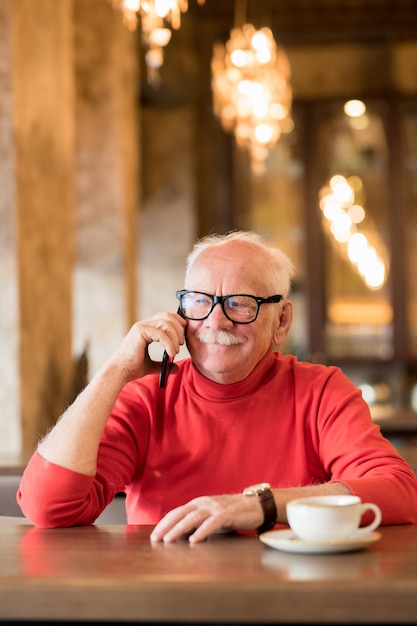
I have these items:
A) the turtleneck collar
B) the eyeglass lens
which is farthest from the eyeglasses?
the turtleneck collar

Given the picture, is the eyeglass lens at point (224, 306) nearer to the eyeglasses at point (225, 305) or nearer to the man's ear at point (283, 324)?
the eyeglasses at point (225, 305)

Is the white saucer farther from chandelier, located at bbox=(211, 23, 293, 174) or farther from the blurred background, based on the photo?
the blurred background

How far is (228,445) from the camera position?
7.21 ft

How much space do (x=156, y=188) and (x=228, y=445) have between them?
6.01 m

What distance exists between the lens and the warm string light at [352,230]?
26.6 feet

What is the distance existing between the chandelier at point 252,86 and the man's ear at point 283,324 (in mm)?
3700

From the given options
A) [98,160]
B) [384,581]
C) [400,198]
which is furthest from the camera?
[400,198]

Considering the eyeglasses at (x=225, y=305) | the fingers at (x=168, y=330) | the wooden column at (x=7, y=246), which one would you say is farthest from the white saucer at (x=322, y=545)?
the wooden column at (x=7, y=246)

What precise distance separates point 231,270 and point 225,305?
83 mm

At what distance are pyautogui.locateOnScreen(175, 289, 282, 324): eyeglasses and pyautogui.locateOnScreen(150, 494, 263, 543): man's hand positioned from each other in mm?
517

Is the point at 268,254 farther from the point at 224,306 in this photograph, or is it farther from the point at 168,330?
the point at 168,330

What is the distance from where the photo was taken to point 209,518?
1.75 meters

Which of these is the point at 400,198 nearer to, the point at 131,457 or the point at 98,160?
the point at 98,160

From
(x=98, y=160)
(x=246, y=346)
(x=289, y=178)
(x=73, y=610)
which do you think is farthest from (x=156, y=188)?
(x=73, y=610)
